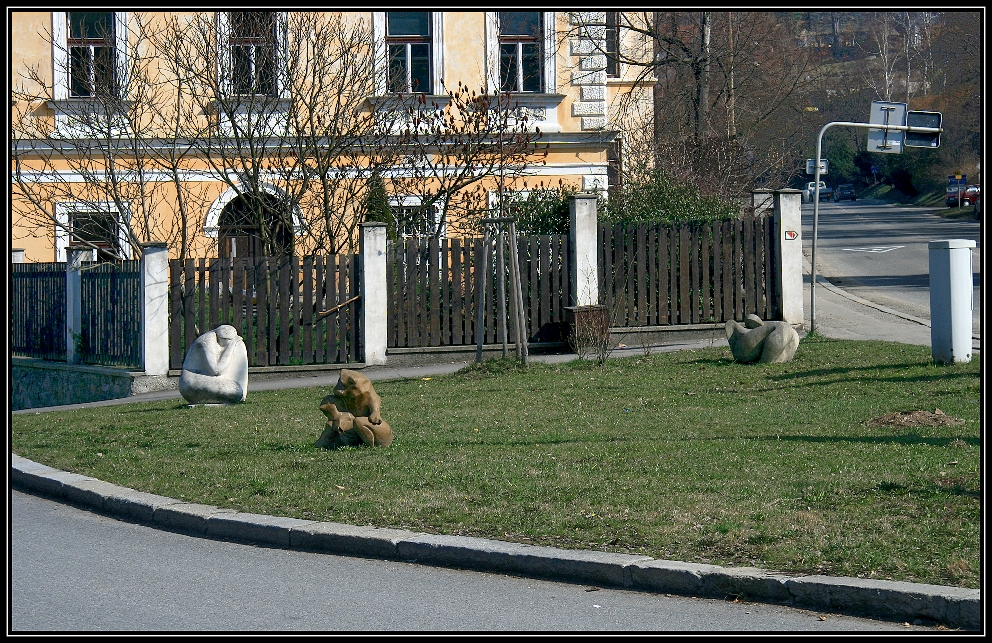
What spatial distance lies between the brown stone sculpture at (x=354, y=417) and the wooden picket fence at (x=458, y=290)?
772 centimetres

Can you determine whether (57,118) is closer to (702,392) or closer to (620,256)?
(620,256)

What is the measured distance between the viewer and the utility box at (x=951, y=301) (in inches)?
521

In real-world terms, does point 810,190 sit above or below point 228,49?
above

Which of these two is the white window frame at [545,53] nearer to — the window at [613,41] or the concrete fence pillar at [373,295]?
the window at [613,41]

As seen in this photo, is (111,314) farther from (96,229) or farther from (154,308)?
(96,229)

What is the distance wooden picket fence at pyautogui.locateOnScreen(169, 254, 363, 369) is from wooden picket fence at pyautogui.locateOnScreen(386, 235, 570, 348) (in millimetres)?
737

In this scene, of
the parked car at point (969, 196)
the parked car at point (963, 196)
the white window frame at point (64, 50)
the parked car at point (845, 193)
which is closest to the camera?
the white window frame at point (64, 50)

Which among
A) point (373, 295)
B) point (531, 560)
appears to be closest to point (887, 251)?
point (373, 295)

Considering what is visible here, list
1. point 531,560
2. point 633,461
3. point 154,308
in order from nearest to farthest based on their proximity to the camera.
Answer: point 531,560 < point 633,461 < point 154,308

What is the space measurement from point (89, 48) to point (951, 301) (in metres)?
17.6

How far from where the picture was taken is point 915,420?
9.66m

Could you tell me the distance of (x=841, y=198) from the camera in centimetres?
9581

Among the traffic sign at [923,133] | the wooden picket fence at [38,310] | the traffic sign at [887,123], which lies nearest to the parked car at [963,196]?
the traffic sign at [923,133]

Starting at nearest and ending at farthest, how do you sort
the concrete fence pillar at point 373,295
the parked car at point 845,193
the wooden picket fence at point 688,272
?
1. the concrete fence pillar at point 373,295
2. the wooden picket fence at point 688,272
3. the parked car at point 845,193
